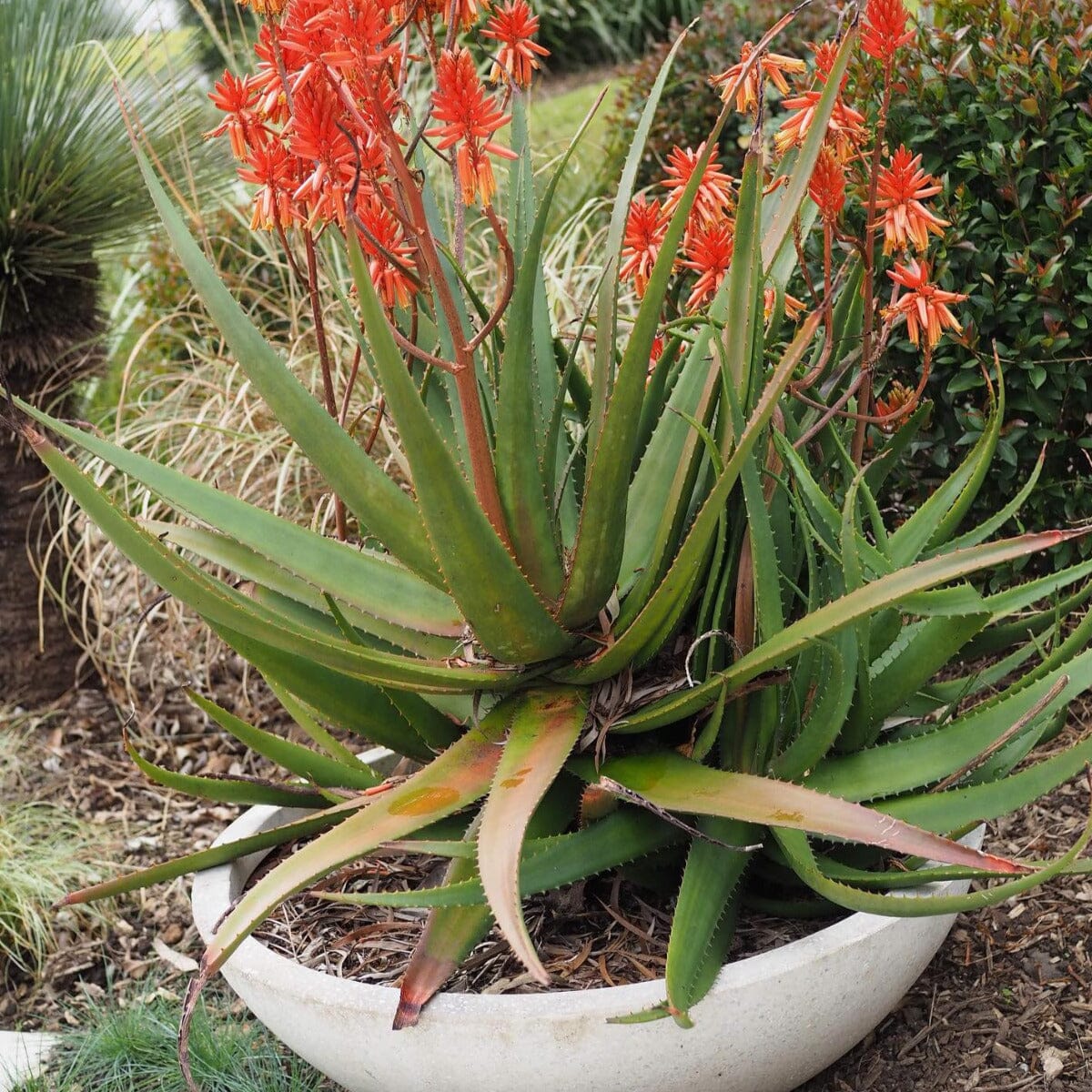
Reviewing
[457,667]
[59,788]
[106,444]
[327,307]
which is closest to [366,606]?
[457,667]

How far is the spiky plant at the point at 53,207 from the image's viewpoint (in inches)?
127

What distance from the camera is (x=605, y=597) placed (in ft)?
5.23

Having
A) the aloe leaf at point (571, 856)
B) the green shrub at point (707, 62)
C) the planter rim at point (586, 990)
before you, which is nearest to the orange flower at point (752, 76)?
the aloe leaf at point (571, 856)

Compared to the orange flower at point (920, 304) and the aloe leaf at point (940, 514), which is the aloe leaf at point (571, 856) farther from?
the orange flower at point (920, 304)

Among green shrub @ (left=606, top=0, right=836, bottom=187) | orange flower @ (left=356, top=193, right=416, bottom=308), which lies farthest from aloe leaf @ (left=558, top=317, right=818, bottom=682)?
green shrub @ (left=606, top=0, right=836, bottom=187)

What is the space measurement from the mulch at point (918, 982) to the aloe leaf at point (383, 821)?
31 cm

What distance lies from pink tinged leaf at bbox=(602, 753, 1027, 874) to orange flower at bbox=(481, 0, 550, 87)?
907mm

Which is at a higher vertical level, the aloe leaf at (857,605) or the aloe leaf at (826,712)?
the aloe leaf at (857,605)

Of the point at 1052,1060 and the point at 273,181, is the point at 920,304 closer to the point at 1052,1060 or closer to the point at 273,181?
the point at 273,181

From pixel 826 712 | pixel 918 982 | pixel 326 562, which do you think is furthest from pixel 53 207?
pixel 918 982

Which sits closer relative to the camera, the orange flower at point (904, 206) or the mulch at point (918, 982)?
the orange flower at point (904, 206)

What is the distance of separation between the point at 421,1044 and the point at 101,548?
8.07 ft

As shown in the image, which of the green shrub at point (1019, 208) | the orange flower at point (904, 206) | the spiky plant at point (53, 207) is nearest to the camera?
the orange flower at point (904, 206)

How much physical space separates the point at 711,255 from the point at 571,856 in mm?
829
